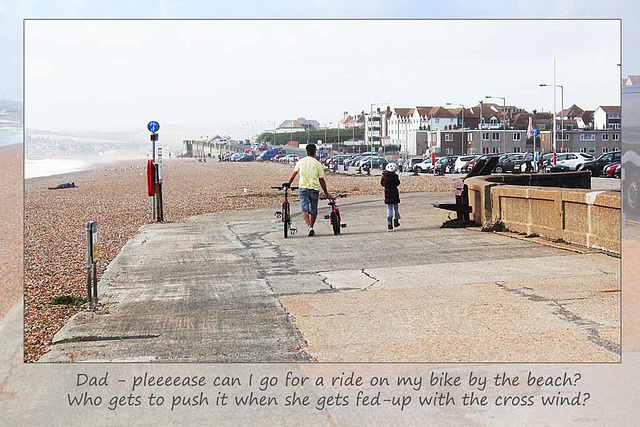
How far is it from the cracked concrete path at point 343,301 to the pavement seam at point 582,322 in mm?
15

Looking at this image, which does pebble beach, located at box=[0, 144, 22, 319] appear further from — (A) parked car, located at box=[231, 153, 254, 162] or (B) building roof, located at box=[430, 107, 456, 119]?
(B) building roof, located at box=[430, 107, 456, 119]

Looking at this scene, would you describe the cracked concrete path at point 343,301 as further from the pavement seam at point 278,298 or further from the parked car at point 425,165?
the parked car at point 425,165

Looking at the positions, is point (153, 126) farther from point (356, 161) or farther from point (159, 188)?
point (159, 188)

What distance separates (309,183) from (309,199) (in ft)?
1.71

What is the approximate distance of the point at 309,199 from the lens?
12516mm

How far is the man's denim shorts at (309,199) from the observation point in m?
12.3

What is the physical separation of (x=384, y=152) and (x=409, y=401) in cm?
474

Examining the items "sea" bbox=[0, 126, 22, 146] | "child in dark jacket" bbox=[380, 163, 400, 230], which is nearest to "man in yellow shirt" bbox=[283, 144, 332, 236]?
"child in dark jacket" bbox=[380, 163, 400, 230]

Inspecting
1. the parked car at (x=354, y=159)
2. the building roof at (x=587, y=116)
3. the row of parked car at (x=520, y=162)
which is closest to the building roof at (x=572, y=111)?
the building roof at (x=587, y=116)

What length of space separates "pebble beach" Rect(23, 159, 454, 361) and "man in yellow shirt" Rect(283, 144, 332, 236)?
0.22 meters

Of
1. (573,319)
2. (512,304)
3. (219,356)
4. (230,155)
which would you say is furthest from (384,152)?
(219,356)

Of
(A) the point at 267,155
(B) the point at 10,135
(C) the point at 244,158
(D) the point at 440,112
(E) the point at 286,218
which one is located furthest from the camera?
(E) the point at 286,218

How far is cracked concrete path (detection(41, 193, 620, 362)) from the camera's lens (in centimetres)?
665

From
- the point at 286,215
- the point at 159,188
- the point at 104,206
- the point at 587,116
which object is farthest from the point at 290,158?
the point at 587,116
